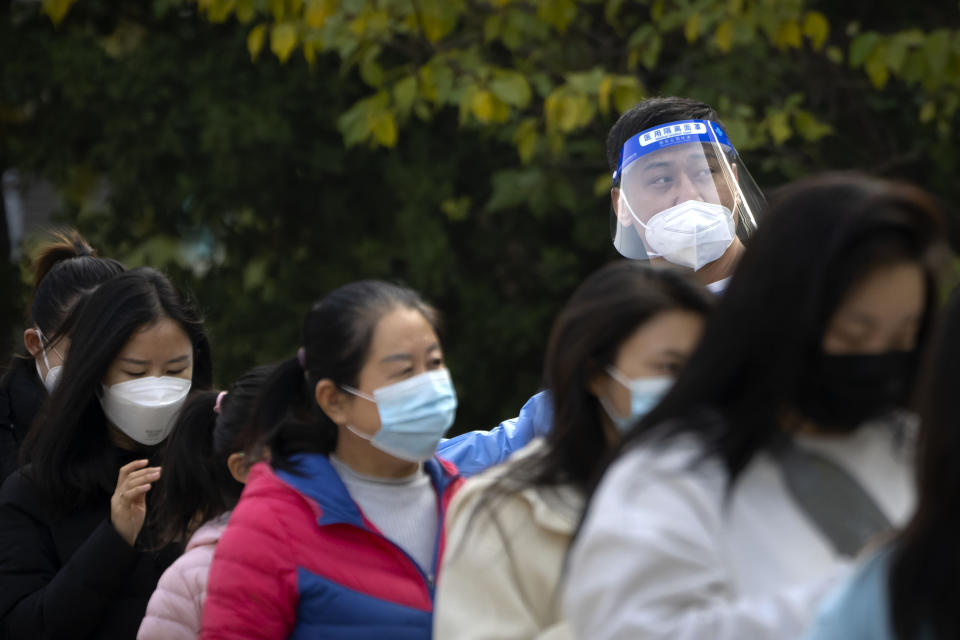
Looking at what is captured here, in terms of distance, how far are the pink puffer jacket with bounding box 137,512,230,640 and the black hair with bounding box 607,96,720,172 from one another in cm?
157

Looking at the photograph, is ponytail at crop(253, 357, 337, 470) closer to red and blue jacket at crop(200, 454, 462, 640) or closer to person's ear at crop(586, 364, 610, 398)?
red and blue jacket at crop(200, 454, 462, 640)

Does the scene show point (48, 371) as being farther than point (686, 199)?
Yes

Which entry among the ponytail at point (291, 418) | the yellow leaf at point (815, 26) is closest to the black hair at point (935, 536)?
the ponytail at point (291, 418)

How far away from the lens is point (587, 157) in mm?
7664

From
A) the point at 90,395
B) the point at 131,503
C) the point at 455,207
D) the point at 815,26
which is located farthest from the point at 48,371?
the point at 455,207

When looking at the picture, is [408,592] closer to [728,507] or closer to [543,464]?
[543,464]

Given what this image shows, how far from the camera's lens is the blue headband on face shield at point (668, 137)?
366cm

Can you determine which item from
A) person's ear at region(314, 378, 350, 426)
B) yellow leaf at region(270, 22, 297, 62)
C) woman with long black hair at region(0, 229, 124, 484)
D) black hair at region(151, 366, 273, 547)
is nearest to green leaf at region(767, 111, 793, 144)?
yellow leaf at region(270, 22, 297, 62)

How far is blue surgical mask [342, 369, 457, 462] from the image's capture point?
2.87 m

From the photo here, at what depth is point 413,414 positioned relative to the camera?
2.87 meters

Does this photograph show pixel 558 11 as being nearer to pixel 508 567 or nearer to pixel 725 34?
pixel 725 34

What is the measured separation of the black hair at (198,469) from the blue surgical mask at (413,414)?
0.73m

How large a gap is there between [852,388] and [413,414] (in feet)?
3.84

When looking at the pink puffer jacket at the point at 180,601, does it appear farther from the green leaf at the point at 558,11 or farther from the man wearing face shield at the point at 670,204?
the green leaf at the point at 558,11
